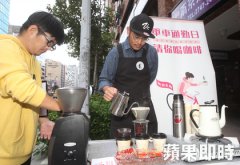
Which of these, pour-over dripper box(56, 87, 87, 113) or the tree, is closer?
pour-over dripper box(56, 87, 87, 113)

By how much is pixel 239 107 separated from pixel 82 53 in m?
10.6

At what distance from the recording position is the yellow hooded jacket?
60.1 inches

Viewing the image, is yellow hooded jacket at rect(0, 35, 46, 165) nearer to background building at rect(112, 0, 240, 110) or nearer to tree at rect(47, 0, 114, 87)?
background building at rect(112, 0, 240, 110)

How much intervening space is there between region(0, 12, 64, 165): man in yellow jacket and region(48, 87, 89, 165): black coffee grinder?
0.15 m

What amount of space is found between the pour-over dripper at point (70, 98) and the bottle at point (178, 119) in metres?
0.78

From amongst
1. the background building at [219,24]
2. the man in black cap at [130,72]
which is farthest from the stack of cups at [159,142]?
the background building at [219,24]

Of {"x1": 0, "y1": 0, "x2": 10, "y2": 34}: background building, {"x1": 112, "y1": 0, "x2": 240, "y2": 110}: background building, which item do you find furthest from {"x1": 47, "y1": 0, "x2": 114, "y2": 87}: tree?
{"x1": 0, "y1": 0, "x2": 10, "y2": 34}: background building

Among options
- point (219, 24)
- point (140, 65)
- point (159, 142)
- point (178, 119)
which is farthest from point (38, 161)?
point (219, 24)

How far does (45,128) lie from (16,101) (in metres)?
0.48

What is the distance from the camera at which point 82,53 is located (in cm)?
541

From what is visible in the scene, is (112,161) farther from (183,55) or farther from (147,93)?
(183,55)

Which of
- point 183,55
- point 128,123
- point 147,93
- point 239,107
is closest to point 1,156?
point 128,123

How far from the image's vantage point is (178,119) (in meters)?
2.03

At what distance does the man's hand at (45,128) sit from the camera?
2.11m
